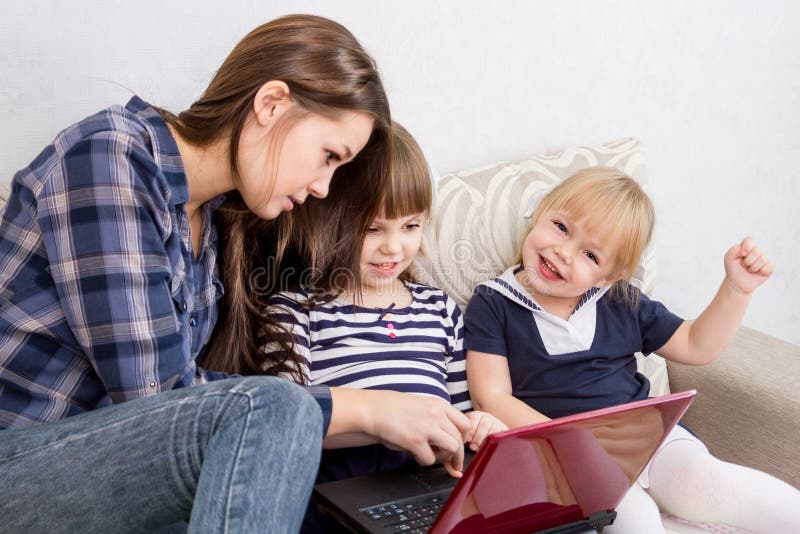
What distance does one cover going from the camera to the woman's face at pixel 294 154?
99 centimetres

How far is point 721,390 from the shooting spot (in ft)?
4.84

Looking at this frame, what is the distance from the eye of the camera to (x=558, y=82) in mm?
1704

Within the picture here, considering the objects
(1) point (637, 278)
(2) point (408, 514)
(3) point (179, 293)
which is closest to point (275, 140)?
(3) point (179, 293)

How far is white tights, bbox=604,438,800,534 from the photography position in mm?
1178

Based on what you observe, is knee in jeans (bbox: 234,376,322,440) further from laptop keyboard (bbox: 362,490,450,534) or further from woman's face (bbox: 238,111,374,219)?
woman's face (bbox: 238,111,374,219)

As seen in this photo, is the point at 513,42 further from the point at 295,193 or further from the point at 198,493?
the point at 198,493

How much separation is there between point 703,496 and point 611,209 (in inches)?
19.0

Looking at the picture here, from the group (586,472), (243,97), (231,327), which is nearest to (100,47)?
(243,97)

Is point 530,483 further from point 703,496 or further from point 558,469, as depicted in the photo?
point 703,496

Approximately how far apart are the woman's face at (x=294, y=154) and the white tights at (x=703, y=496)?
0.65m

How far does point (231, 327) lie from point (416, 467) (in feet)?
1.10

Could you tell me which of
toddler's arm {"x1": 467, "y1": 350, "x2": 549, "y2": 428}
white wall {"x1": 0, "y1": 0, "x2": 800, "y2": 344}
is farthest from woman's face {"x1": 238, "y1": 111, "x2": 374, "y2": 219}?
toddler's arm {"x1": 467, "y1": 350, "x2": 549, "y2": 428}

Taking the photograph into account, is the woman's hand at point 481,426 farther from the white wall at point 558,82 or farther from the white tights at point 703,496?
the white wall at point 558,82

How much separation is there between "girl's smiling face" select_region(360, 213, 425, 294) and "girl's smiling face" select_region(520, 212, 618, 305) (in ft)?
0.67
